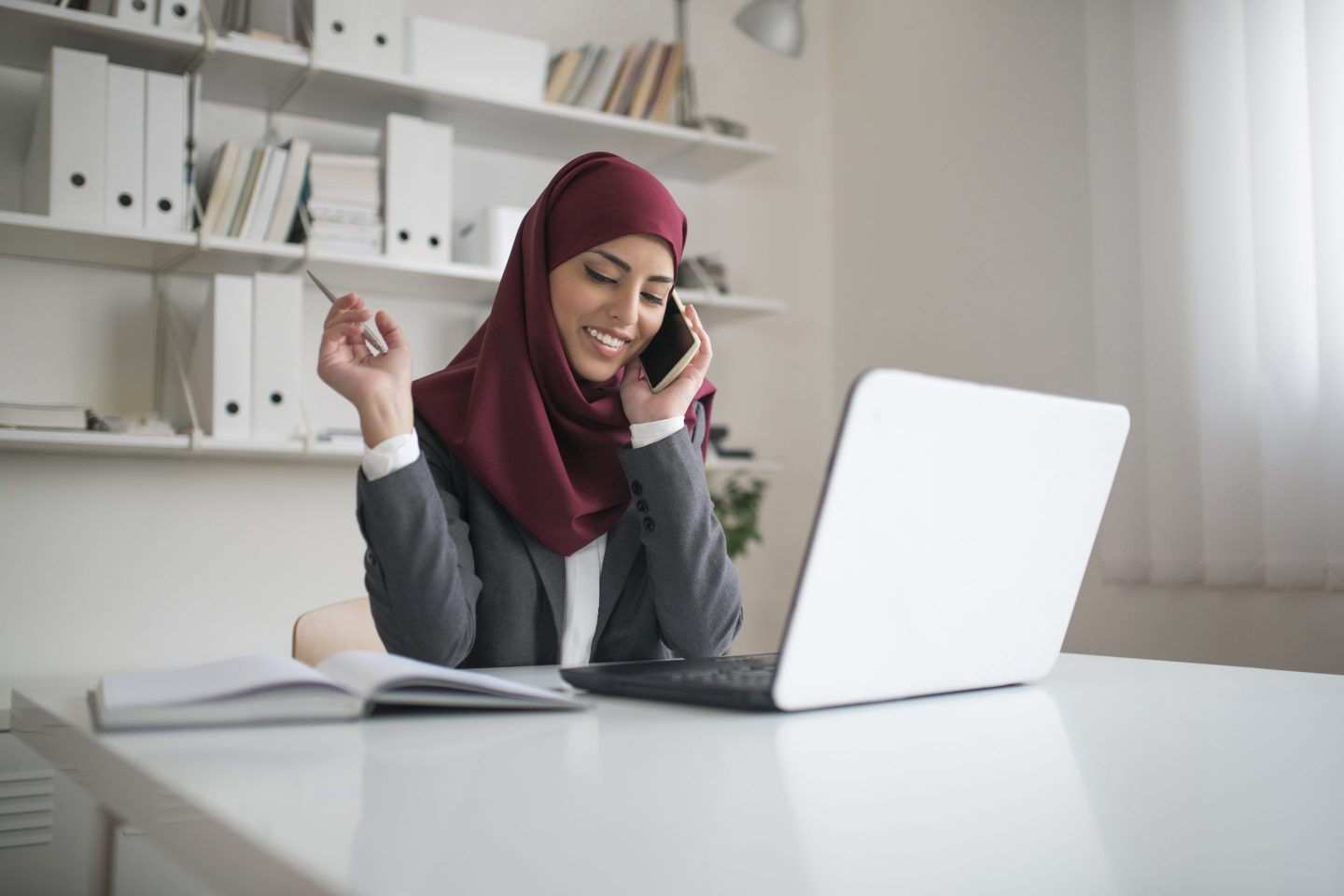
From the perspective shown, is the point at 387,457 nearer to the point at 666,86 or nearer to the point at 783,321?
the point at 666,86

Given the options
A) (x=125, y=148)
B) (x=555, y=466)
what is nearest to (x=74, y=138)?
(x=125, y=148)

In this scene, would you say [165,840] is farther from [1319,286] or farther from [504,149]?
[504,149]

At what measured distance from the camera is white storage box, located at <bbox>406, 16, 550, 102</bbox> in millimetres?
2598

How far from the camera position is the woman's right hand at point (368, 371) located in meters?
1.08

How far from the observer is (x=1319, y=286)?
216 centimetres

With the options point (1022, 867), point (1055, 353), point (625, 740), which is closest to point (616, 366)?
point (625, 740)

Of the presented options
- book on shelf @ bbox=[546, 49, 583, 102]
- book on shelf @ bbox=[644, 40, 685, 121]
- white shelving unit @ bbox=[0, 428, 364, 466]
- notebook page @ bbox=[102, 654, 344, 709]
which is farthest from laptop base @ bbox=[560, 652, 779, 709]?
→ book on shelf @ bbox=[644, 40, 685, 121]

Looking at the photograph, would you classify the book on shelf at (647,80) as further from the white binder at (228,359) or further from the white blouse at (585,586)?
the white blouse at (585,586)

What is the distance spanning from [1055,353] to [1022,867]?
8.51 feet

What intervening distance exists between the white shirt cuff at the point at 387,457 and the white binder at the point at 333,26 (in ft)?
5.44

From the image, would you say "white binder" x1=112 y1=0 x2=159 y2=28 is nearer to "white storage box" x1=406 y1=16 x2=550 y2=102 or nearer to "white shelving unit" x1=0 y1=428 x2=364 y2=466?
"white storage box" x1=406 y1=16 x2=550 y2=102

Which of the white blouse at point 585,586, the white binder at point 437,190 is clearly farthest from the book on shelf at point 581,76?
the white blouse at point 585,586

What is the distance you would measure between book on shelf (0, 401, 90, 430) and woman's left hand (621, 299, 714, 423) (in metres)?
1.39

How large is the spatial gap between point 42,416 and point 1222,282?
96.6 inches
